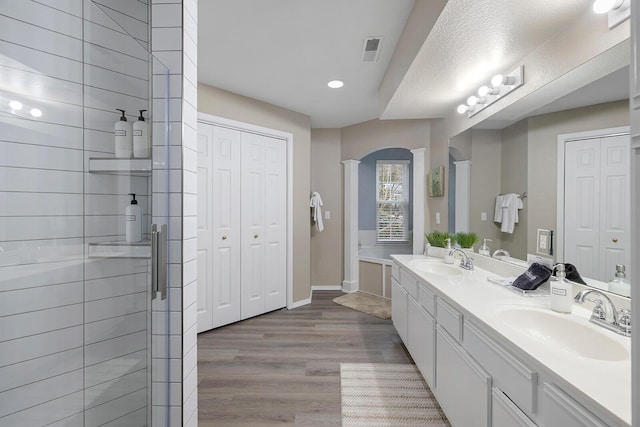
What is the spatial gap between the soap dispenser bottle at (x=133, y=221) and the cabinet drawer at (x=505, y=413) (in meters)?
1.55

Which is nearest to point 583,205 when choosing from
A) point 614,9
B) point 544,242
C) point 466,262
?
point 544,242

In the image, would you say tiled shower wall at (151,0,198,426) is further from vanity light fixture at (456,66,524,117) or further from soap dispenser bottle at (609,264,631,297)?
vanity light fixture at (456,66,524,117)

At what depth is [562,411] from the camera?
88 centimetres

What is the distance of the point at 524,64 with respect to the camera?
198 centimetres

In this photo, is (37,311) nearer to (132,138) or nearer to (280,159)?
(132,138)

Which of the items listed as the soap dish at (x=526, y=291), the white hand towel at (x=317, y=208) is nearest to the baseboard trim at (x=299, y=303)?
the white hand towel at (x=317, y=208)

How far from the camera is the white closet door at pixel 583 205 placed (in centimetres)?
142

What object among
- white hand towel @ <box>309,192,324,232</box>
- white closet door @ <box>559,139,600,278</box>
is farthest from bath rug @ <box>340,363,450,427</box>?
white hand towel @ <box>309,192,324,232</box>

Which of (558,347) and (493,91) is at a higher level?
(493,91)

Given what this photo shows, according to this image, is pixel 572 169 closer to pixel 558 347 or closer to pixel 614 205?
pixel 614 205

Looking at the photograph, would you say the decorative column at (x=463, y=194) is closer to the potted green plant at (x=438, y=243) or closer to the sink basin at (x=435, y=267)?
the potted green plant at (x=438, y=243)

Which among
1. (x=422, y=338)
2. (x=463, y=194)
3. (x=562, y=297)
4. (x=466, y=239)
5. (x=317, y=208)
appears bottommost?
(x=422, y=338)

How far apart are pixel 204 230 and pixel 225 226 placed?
0.24m

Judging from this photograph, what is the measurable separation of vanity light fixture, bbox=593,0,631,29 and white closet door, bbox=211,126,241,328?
9.66 ft
